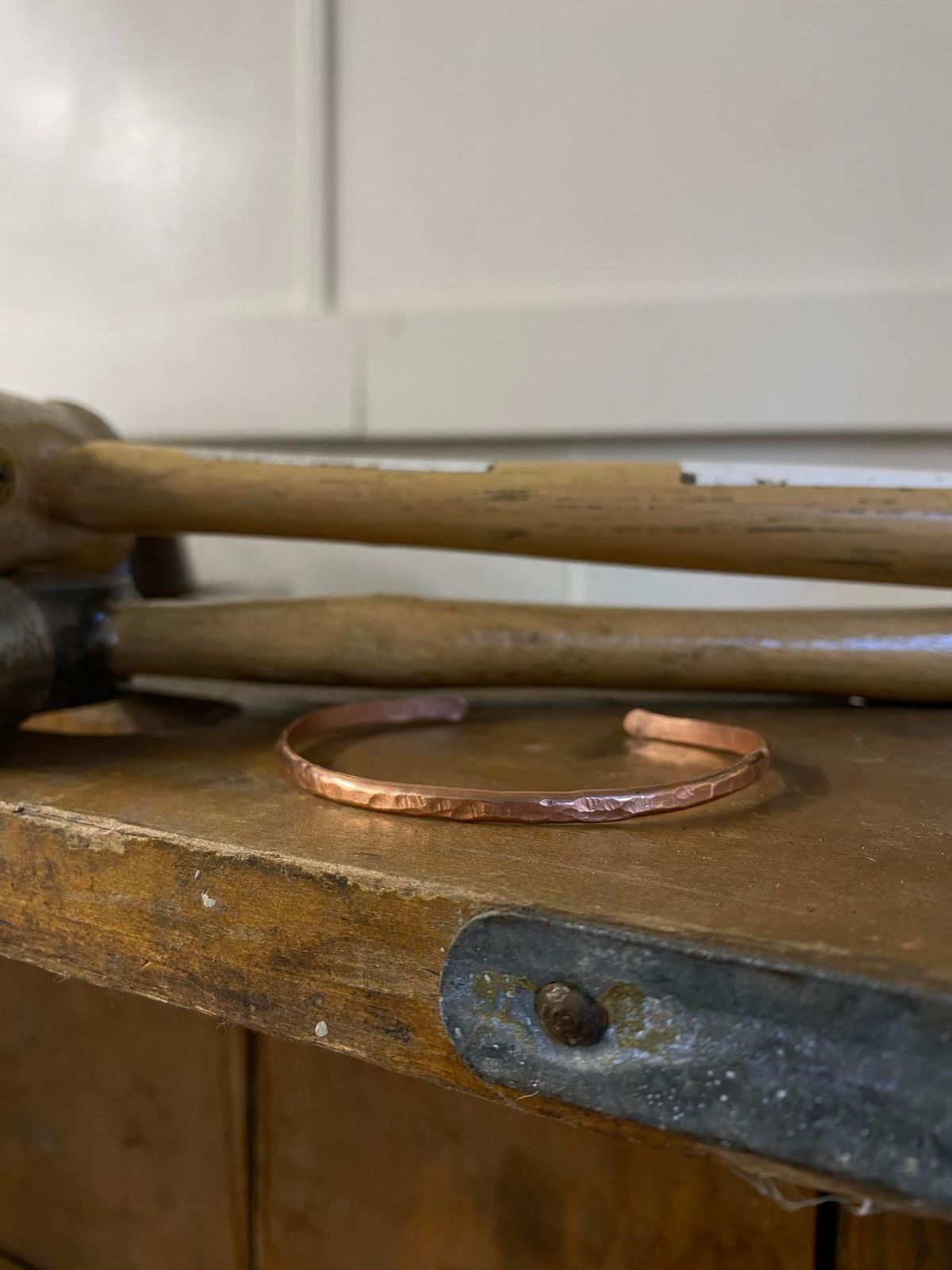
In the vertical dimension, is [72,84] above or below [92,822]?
above

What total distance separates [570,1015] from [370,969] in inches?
3.0

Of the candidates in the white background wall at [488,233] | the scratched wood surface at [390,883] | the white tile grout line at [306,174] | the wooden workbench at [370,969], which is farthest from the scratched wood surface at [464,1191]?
the white tile grout line at [306,174]

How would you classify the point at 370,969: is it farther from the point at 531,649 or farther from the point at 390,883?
the point at 531,649

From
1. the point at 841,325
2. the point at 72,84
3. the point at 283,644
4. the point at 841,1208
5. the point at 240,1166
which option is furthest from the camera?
the point at 72,84

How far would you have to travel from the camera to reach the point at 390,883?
0.32m

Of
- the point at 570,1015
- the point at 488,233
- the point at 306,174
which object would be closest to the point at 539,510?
the point at 570,1015

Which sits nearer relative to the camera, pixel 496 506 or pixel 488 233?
pixel 496 506

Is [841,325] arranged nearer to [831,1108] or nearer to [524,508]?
[524,508]

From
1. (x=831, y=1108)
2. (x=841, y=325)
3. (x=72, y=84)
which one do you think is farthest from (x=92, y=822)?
(x=72, y=84)

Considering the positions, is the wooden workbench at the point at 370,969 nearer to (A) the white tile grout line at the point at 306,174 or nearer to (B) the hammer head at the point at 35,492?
(B) the hammer head at the point at 35,492

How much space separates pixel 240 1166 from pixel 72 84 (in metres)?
1.16

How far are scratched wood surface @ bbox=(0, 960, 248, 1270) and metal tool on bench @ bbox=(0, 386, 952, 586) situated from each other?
277 mm

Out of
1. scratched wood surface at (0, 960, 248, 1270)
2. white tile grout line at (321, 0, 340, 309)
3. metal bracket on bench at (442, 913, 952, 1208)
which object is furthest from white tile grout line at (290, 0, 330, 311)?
metal bracket on bench at (442, 913, 952, 1208)

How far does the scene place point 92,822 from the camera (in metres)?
0.39
